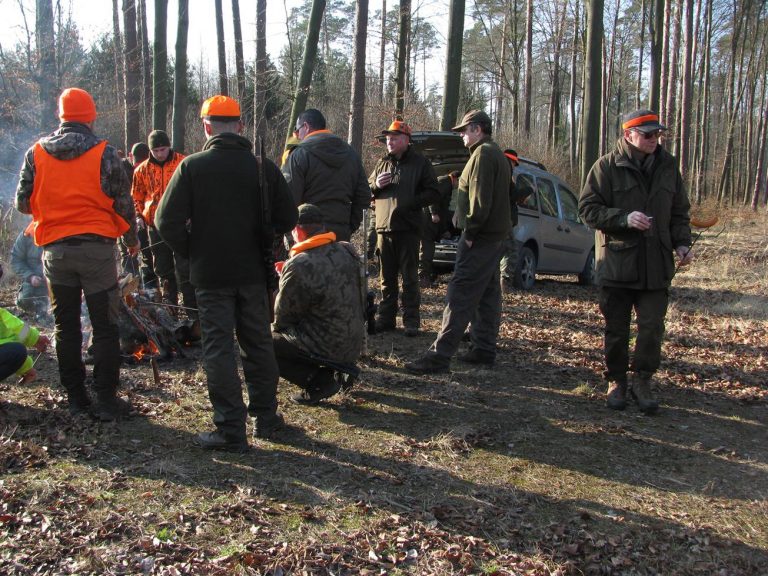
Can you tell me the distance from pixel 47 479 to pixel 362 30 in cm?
964

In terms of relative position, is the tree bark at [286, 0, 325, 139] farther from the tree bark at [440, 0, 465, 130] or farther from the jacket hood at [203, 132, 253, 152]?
the jacket hood at [203, 132, 253, 152]

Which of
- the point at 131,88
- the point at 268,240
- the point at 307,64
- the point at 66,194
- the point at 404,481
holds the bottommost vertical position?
the point at 404,481

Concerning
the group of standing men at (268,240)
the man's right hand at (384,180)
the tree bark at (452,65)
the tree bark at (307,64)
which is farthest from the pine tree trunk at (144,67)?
the group of standing men at (268,240)

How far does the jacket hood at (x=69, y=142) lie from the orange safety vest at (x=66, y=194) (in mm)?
27

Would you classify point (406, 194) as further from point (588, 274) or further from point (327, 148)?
point (588, 274)

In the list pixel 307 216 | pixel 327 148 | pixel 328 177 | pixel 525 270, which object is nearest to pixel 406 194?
pixel 328 177

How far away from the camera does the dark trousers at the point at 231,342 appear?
402 centimetres

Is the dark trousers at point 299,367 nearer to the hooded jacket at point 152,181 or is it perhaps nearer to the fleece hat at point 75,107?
the fleece hat at point 75,107

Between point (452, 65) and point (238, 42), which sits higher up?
point (238, 42)

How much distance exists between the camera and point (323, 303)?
4.67 m

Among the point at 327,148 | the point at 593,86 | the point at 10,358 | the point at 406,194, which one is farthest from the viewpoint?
the point at 593,86

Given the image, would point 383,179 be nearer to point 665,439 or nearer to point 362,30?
point 665,439

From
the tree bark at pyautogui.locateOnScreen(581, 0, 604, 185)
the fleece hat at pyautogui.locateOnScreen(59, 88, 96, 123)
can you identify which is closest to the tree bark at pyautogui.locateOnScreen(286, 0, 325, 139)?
the tree bark at pyautogui.locateOnScreen(581, 0, 604, 185)

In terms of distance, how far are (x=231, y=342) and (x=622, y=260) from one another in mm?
2937
